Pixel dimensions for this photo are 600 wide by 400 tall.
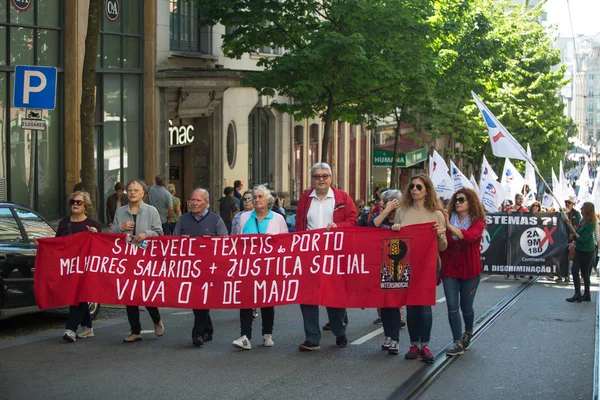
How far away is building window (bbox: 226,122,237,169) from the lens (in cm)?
2947

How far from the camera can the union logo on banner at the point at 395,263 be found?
10492mm

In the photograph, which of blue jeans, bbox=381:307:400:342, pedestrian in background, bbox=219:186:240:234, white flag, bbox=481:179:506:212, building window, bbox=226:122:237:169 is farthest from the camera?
building window, bbox=226:122:237:169

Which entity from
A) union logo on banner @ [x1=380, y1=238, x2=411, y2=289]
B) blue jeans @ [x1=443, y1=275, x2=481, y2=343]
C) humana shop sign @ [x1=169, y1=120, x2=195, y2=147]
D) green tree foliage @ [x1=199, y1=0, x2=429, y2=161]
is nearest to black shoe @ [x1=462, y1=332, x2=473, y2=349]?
blue jeans @ [x1=443, y1=275, x2=481, y2=343]

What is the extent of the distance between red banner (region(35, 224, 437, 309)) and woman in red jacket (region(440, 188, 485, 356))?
0.26m

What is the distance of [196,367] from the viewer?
9.76 meters

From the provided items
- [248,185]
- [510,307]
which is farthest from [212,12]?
[510,307]

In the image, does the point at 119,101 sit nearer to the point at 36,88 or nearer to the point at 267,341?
the point at 36,88

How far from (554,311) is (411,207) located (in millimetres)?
5417

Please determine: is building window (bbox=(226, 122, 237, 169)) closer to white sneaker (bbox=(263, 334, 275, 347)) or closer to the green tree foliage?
the green tree foliage

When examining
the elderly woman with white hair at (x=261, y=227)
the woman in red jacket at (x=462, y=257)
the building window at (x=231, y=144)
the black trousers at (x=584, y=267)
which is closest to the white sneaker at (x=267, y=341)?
the elderly woman with white hair at (x=261, y=227)

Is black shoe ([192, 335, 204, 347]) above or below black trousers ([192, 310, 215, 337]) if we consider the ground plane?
below

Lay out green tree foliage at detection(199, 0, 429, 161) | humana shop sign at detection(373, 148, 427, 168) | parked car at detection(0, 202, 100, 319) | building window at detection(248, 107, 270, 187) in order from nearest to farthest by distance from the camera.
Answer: parked car at detection(0, 202, 100, 319) → green tree foliage at detection(199, 0, 429, 161) → building window at detection(248, 107, 270, 187) → humana shop sign at detection(373, 148, 427, 168)

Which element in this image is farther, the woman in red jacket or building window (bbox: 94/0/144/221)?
building window (bbox: 94/0/144/221)

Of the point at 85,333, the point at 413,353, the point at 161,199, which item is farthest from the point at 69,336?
the point at 161,199
